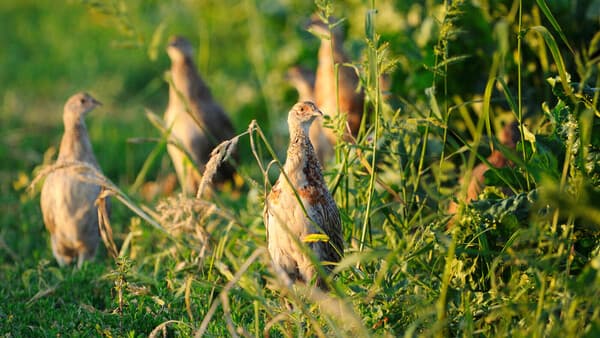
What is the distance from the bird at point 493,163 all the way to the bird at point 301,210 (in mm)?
732

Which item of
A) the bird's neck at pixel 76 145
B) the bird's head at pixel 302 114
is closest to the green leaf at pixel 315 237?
the bird's head at pixel 302 114

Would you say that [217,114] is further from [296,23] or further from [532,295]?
[532,295]

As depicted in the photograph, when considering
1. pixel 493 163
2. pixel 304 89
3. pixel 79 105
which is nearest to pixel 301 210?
pixel 493 163

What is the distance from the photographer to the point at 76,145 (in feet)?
15.5

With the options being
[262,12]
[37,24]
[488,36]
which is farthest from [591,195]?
[37,24]

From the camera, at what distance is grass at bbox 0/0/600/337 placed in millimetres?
2842

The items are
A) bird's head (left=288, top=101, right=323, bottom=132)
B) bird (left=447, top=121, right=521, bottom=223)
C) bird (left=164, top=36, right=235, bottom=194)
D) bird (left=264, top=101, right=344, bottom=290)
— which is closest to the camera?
bird (left=264, top=101, right=344, bottom=290)

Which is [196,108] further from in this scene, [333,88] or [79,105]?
[79,105]

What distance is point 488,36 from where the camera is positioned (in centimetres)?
473

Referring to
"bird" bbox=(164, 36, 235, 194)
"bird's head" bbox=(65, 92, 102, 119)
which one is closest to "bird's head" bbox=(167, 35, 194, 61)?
"bird" bbox=(164, 36, 235, 194)

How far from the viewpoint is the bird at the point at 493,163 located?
13.7 ft

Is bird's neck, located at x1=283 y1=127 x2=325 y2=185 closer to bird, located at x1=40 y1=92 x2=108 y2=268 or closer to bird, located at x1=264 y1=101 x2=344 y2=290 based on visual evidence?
bird, located at x1=264 y1=101 x2=344 y2=290

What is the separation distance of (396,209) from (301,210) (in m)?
0.94

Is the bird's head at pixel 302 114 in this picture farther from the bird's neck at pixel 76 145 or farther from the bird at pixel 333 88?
the bird at pixel 333 88
